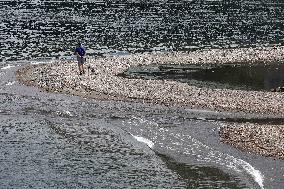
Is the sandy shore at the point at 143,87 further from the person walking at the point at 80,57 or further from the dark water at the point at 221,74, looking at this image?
the dark water at the point at 221,74

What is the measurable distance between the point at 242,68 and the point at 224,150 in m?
26.4

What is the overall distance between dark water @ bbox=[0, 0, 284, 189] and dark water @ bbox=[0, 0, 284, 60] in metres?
0.36

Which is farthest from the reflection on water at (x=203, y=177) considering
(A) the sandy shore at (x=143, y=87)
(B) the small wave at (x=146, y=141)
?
(A) the sandy shore at (x=143, y=87)

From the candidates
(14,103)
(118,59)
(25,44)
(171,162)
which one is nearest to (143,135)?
(171,162)

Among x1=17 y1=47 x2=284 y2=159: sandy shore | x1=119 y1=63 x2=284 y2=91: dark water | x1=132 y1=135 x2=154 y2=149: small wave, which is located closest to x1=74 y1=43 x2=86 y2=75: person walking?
x1=17 y1=47 x2=284 y2=159: sandy shore

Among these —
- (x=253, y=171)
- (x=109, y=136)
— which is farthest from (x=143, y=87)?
(x=253, y=171)

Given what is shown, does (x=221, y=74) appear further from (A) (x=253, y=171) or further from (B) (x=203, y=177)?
(B) (x=203, y=177)

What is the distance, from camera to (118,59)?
6156 cm

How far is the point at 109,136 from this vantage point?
124 ft

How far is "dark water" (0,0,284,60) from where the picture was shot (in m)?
69.9

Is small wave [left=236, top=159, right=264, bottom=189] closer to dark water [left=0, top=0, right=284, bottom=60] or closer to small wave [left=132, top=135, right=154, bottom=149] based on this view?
small wave [left=132, top=135, right=154, bottom=149]

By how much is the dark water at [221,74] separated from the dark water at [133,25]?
32.1ft

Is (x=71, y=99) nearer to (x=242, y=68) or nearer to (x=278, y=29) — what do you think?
(x=242, y=68)

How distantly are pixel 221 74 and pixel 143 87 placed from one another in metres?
10.6
